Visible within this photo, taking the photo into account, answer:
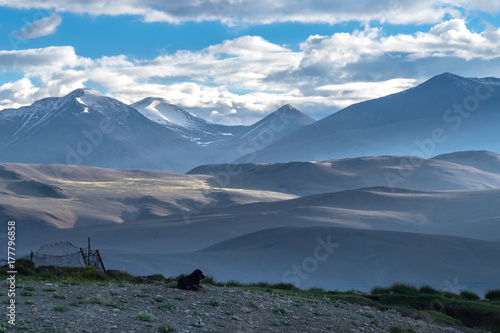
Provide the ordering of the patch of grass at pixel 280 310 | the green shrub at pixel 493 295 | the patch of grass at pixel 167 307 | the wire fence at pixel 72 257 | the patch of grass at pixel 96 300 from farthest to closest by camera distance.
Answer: the green shrub at pixel 493 295 → the wire fence at pixel 72 257 → the patch of grass at pixel 280 310 → the patch of grass at pixel 167 307 → the patch of grass at pixel 96 300

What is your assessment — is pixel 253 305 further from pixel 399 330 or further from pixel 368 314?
pixel 399 330

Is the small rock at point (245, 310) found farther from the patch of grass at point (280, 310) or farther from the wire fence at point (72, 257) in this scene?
the wire fence at point (72, 257)

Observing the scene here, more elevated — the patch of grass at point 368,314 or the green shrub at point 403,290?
the green shrub at point 403,290

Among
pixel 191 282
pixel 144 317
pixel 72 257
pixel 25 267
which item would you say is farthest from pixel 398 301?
pixel 72 257

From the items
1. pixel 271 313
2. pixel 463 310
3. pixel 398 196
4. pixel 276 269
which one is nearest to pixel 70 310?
pixel 271 313

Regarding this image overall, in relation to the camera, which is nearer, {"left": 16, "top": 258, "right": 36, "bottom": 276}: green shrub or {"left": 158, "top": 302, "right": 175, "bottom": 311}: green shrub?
{"left": 158, "top": 302, "right": 175, "bottom": 311}: green shrub

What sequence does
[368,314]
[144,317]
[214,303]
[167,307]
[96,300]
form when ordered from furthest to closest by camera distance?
→ 1. [368,314]
2. [214,303]
3. [167,307]
4. [96,300]
5. [144,317]

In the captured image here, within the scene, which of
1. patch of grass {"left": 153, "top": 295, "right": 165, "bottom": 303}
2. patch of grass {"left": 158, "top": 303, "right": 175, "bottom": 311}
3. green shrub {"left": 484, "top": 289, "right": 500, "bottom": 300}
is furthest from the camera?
green shrub {"left": 484, "top": 289, "right": 500, "bottom": 300}

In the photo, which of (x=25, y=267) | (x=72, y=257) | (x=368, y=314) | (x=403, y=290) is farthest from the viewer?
(x=72, y=257)

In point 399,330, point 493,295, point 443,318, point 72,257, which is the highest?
point 72,257

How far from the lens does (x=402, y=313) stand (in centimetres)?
2225

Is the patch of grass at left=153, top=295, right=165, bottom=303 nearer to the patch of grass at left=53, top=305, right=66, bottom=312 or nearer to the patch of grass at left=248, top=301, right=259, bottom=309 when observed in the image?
→ the patch of grass at left=248, top=301, right=259, bottom=309

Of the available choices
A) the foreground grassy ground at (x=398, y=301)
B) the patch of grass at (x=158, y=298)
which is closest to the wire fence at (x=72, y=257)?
the foreground grassy ground at (x=398, y=301)

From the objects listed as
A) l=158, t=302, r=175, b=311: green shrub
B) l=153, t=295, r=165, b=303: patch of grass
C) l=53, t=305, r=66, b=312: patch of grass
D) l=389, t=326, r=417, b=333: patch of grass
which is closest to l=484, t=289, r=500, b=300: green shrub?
l=389, t=326, r=417, b=333: patch of grass
